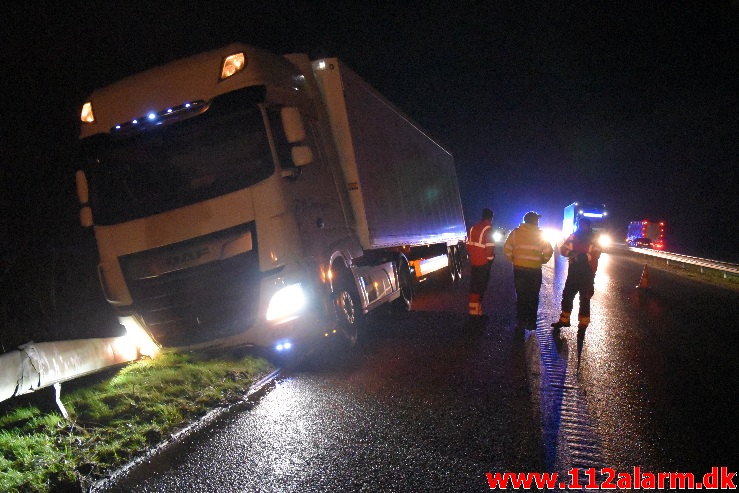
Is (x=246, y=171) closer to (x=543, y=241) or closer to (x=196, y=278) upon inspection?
(x=196, y=278)

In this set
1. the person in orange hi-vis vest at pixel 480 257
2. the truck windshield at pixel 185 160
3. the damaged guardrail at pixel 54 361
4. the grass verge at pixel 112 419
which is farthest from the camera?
the person in orange hi-vis vest at pixel 480 257

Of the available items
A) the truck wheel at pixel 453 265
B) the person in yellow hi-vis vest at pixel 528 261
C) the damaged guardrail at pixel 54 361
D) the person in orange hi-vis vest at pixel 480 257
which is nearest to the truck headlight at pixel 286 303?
the damaged guardrail at pixel 54 361

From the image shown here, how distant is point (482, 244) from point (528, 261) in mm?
1168

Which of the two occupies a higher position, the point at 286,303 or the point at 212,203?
the point at 212,203

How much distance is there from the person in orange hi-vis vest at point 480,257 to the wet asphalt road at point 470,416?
112cm

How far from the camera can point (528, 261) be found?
27.1ft

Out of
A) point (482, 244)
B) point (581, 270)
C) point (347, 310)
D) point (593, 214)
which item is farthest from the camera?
point (593, 214)

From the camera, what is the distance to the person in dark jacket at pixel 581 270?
812cm

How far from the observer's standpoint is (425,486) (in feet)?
11.6

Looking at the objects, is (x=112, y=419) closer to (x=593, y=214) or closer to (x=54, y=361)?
(x=54, y=361)

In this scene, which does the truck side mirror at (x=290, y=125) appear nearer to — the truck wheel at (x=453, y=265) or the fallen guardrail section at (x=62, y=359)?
the fallen guardrail section at (x=62, y=359)

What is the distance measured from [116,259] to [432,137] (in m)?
9.95

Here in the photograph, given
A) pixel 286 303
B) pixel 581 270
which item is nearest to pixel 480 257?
pixel 581 270

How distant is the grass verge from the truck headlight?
89 centimetres
